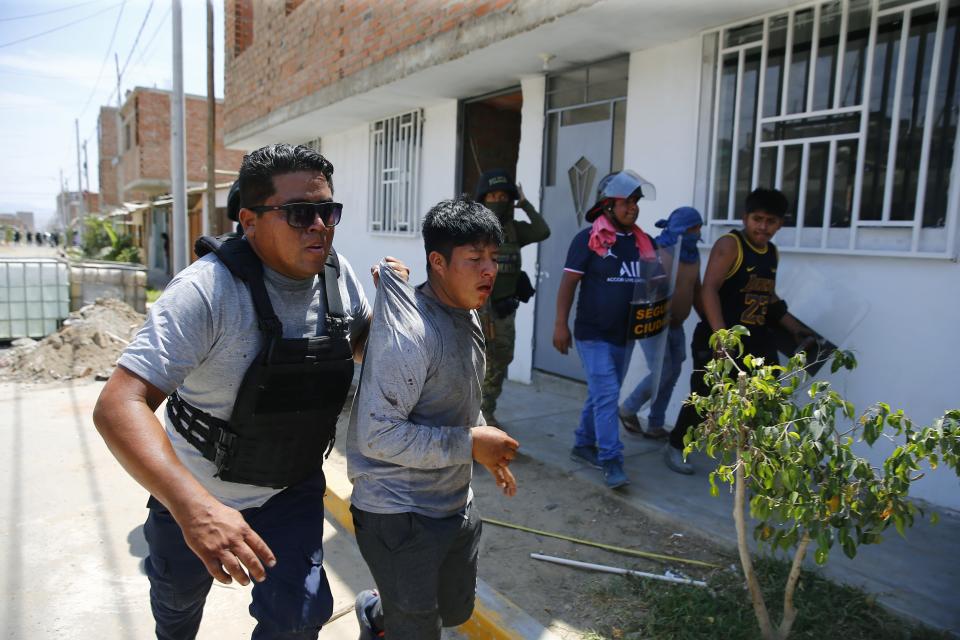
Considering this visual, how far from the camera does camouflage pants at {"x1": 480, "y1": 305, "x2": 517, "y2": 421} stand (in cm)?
435

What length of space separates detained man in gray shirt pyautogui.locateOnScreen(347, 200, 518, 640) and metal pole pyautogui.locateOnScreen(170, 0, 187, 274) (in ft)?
Result: 36.0

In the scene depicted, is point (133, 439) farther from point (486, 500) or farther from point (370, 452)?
point (486, 500)

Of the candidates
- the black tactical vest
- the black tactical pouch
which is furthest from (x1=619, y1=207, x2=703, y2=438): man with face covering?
the black tactical vest

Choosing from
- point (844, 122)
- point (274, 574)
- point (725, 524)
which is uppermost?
point (844, 122)

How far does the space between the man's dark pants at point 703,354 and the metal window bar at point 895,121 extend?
98 centimetres

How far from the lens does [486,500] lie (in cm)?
387

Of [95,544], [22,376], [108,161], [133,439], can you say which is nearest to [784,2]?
[133,439]

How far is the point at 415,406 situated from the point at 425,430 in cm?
13

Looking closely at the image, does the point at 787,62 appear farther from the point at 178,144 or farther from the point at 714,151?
the point at 178,144

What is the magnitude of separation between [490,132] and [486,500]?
5046 millimetres

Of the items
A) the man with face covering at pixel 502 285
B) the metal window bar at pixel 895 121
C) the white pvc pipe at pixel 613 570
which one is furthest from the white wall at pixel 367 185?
the white pvc pipe at pixel 613 570

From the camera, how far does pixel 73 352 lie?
8000mm

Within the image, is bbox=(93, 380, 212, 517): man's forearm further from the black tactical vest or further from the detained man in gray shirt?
the detained man in gray shirt

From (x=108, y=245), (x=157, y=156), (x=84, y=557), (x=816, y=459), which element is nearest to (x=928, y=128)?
(x=816, y=459)
